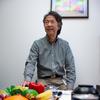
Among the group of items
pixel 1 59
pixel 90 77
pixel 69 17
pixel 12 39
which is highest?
pixel 69 17

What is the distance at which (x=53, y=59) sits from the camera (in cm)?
253

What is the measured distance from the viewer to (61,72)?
8.30 ft

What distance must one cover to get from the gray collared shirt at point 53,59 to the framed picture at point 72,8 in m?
0.54

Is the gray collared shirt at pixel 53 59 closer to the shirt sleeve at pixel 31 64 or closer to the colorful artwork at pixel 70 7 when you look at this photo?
the shirt sleeve at pixel 31 64

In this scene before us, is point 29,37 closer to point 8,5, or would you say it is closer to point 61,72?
point 8,5

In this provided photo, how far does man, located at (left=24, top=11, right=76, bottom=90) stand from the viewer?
96.7 inches

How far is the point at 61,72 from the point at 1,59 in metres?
0.99

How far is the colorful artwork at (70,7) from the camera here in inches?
117

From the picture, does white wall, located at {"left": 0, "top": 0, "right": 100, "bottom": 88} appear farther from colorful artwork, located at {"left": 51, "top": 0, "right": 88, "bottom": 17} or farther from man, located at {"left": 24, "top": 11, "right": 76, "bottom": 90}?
man, located at {"left": 24, "top": 11, "right": 76, "bottom": 90}

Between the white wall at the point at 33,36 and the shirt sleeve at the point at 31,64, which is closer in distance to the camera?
the shirt sleeve at the point at 31,64

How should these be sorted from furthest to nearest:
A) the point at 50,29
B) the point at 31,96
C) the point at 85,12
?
1. the point at 85,12
2. the point at 50,29
3. the point at 31,96

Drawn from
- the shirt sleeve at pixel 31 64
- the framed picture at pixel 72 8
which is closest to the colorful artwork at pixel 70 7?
the framed picture at pixel 72 8

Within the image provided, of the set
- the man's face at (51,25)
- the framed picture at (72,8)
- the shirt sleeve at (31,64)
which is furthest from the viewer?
the framed picture at (72,8)

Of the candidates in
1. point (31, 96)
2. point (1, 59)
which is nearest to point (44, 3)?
point (1, 59)
